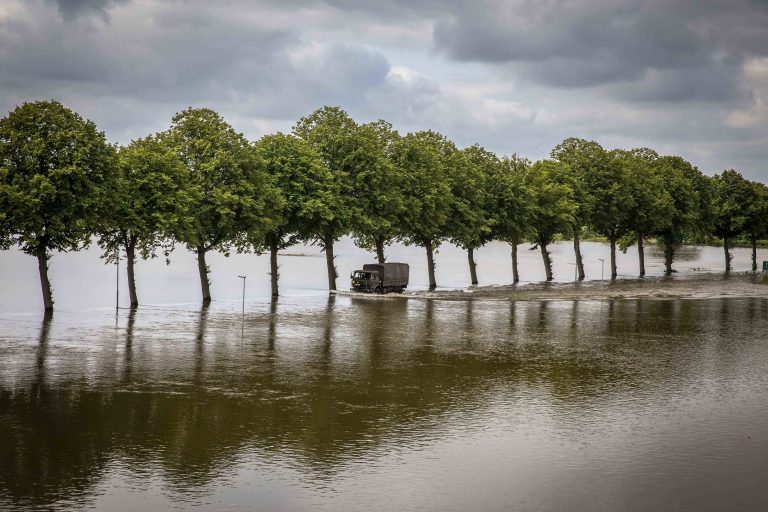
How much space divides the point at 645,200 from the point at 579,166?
1169cm

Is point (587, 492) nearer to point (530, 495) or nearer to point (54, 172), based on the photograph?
point (530, 495)

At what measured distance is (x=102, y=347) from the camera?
160 feet

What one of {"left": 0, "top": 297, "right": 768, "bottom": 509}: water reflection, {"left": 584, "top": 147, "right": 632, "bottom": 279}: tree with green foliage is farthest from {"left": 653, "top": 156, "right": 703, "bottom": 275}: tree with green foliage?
{"left": 0, "top": 297, "right": 768, "bottom": 509}: water reflection

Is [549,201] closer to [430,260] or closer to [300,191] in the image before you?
[430,260]

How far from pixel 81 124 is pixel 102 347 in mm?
23786

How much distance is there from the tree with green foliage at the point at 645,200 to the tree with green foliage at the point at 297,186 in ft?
181

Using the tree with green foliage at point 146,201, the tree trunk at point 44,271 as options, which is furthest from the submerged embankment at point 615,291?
the tree trunk at point 44,271

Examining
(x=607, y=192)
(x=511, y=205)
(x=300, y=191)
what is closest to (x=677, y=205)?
(x=607, y=192)

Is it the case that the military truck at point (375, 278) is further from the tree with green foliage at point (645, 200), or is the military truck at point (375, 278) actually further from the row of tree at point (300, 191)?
the tree with green foliage at point (645, 200)

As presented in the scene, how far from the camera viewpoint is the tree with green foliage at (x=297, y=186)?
81.3 meters

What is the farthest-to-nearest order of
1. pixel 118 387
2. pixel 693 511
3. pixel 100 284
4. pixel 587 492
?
pixel 100 284, pixel 118 387, pixel 587 492, pixel 693 511

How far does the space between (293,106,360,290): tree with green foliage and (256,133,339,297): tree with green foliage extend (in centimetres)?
92

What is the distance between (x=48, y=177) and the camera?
61406mm

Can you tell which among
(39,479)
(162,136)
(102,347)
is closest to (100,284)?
(162,136)
